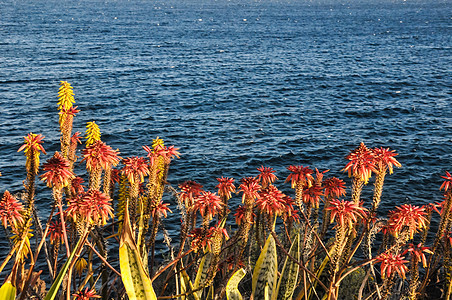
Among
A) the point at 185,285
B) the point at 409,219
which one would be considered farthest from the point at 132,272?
the point at 409,219

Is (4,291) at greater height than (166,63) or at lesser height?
greater

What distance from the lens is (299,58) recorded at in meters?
59.6

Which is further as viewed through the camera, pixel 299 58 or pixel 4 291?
pixel 299 58

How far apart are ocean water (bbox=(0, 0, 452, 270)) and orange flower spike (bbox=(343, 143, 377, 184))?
49.2 ft

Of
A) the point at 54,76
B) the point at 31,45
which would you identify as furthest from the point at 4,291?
the point at 31,45

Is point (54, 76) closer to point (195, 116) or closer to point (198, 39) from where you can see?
point (195, 116)

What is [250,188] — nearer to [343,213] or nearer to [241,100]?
[343,213]

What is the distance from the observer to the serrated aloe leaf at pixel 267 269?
663 centimetres

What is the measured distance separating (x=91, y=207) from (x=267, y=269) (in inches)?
102

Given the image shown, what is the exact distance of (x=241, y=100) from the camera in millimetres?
38906

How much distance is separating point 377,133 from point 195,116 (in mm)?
12485

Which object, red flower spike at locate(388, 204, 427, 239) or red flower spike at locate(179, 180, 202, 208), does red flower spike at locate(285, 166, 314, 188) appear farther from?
red flower spike at locate(179, 180, 202, 208)

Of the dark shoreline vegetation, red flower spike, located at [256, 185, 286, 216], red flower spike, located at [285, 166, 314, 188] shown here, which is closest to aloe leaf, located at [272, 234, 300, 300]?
the dark shoreline vegetation

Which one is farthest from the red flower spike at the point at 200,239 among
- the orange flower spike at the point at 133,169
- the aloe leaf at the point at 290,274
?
the aloe leaf at the point at 290,274
